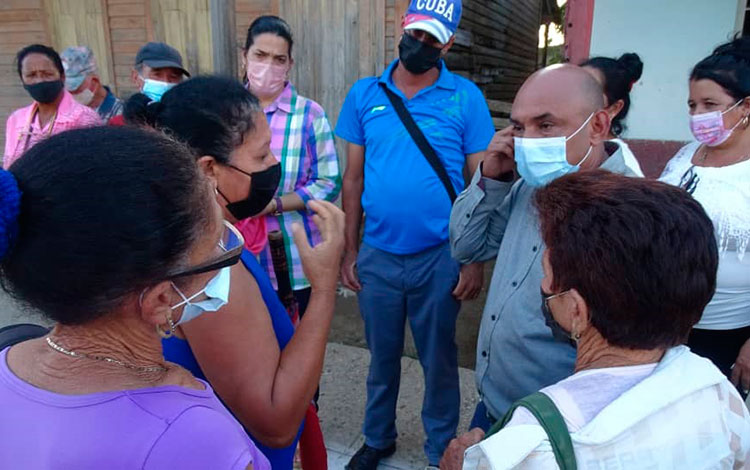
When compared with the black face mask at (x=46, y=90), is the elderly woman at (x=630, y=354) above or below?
below

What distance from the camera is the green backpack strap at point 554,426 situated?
3.09ft

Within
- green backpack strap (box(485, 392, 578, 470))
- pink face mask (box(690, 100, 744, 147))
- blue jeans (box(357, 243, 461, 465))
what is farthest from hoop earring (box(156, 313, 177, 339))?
pink face mask (box(690, 100, 744, 147))

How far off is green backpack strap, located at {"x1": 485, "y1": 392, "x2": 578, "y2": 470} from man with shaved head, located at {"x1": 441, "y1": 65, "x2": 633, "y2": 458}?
59 cm

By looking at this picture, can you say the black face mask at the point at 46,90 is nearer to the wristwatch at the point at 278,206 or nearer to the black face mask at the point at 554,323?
the wristwatch at the point at 278,206

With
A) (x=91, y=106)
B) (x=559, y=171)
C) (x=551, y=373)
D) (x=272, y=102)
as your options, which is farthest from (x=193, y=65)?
(x=551, y=373)

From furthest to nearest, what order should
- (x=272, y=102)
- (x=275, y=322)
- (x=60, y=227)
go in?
1. (x=272, y=102)
2. (x=275, y=322)
3. (x=60, y=227)

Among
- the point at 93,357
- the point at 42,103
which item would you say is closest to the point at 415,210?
the point at 93,357

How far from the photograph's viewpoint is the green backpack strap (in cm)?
94

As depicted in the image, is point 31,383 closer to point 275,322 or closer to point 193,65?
point 275,322

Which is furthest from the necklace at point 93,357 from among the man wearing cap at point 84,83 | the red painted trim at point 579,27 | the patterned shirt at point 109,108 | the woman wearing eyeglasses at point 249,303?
the red painted trim at point 579,27

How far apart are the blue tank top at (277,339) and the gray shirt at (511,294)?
0.67m

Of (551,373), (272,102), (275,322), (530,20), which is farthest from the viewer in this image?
(530,20)

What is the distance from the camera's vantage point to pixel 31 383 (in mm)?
901

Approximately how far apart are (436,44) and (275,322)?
175cm
